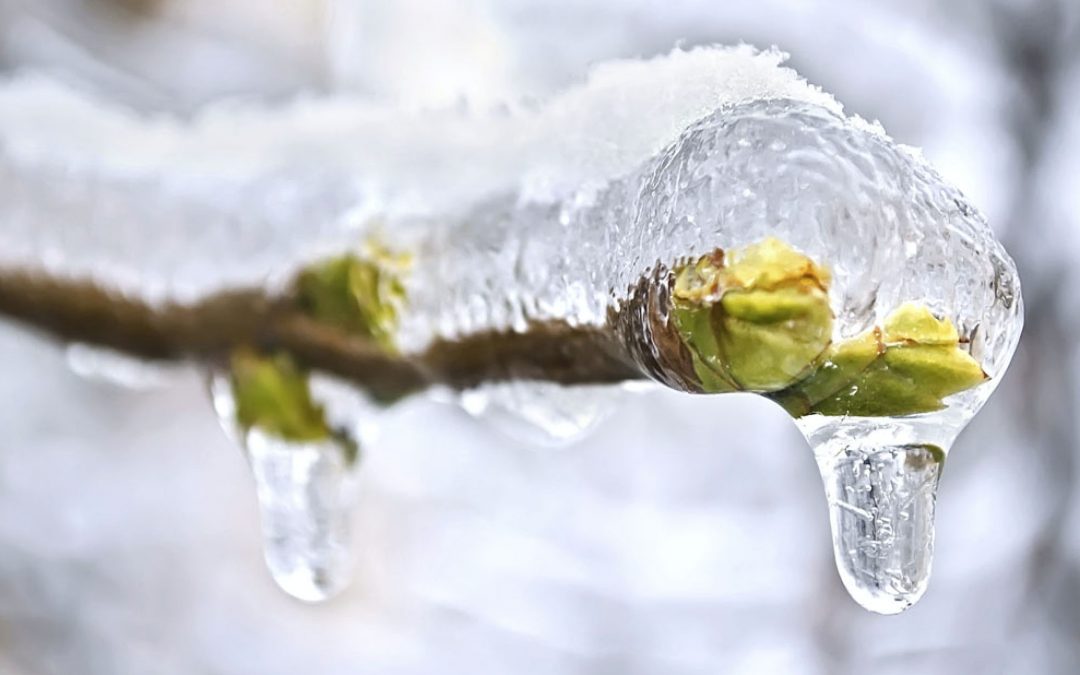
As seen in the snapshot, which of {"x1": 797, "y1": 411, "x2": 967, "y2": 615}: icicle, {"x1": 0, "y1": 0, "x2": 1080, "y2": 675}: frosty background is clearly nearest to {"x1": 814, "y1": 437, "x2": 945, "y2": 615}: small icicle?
{"x1": 797, "y1": 411, "x2": 967, "y2": 615}: icicle

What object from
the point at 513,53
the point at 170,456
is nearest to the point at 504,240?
the point at 513,53

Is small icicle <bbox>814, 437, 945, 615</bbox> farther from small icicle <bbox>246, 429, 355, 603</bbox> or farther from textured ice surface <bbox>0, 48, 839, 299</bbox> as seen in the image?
small icicle <bbox>246, 429, 355, 603</bbox>

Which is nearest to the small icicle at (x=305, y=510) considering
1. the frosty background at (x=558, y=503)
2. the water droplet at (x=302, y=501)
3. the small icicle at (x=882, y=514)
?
the water droplet at (x=302, y=501)

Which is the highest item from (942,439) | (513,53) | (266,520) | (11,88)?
(513,53)

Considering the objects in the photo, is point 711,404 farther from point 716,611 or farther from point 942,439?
point 942,439

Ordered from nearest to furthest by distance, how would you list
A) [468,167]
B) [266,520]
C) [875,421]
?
[875,421], [468,167], [266,520]

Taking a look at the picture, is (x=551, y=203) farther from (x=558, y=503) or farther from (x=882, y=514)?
(x=558, y=503)

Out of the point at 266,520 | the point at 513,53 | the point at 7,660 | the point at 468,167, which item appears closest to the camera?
the point at 468,167
